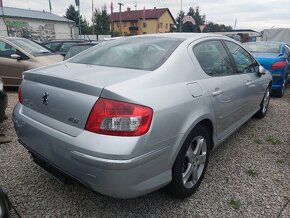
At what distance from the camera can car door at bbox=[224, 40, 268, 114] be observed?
139 inches

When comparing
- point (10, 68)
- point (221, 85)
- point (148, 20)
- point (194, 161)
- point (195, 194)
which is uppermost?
point (148, 20)

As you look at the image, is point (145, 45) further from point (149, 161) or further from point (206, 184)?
point (206, 184)

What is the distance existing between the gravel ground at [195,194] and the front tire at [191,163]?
14cm

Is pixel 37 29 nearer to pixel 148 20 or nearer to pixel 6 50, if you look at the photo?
pixel 148 20

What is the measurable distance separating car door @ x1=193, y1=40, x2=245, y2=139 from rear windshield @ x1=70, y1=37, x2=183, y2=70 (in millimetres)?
351

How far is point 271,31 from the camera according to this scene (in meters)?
21.7

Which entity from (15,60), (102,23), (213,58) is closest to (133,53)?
(213,58)

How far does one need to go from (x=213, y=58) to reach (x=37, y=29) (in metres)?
39.2

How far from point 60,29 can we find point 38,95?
1641 inches

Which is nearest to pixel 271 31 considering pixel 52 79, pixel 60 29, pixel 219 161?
pixel 219 161

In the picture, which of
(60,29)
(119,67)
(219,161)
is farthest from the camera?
(60,29)

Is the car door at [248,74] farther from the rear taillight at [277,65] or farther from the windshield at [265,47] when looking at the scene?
the windshield at [265,47]

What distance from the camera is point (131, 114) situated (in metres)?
1.88

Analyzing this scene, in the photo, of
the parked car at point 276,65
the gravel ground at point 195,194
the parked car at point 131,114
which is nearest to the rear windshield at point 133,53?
the parked car at point 131,114
